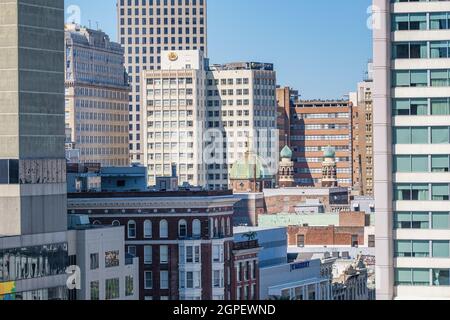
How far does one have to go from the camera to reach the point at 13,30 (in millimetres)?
83688

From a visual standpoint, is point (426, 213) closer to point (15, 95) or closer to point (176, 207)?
point (15, 95)

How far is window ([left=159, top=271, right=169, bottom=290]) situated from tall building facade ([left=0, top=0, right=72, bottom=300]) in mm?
23532

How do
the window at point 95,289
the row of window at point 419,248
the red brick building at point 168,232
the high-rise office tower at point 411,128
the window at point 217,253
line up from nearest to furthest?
the row of window at point 419,248 → the high-rise office tower at point 411,128 → the window at point 95,289 → the red brick building at point 168,232 → the window at point 217,253

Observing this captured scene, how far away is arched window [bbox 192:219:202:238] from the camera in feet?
362

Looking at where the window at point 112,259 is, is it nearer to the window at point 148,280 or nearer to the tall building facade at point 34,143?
the tall building facade at point 34,143

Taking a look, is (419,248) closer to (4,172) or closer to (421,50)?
(421,50)

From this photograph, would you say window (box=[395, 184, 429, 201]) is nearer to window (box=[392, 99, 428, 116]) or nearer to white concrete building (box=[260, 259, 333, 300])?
window (box=[392, 99, 428, 116])

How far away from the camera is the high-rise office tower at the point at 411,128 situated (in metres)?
53.6

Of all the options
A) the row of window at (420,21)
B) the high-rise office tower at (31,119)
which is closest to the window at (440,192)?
the row of window at (420,21)

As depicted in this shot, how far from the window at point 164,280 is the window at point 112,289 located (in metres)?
17.5

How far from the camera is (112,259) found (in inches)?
3602

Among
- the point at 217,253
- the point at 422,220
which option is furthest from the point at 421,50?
the point at 217,253

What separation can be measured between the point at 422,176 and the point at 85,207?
58186 mm

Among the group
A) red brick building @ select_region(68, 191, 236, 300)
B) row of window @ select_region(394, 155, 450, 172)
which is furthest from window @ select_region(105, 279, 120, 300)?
row of window @ select_region(394, 155, 450, 172)
